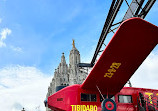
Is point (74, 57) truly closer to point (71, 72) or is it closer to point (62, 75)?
point (71, 72)

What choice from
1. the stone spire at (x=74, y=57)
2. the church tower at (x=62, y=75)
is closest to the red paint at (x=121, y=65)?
the stone spire at (x=74, y=57)

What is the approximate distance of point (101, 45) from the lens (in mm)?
15930

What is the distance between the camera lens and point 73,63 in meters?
67.6

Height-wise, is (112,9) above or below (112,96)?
above

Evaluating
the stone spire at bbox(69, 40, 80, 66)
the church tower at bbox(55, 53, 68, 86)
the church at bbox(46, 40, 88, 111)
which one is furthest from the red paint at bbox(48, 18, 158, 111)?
the church tower at bbox(55, 53, 68, 86)

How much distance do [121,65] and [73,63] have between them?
60.4 meters

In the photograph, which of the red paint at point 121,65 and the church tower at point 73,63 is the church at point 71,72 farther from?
the red paint at point 121,65

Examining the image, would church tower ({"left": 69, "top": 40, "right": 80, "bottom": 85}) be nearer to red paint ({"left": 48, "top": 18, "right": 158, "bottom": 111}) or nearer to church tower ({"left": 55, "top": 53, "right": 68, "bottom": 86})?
church tower ({"left": 55, "top": 53, "right": 68, "bottom": 86})

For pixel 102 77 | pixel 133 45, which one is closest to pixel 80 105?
pixel 102 77

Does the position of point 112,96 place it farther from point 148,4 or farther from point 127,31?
point 148,4

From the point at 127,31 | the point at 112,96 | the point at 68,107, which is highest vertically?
the point at 127,31

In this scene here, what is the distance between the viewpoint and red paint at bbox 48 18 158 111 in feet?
20.1

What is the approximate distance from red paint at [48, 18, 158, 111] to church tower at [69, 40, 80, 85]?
54.2 meters

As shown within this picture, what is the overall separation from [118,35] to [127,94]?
5.57 m
